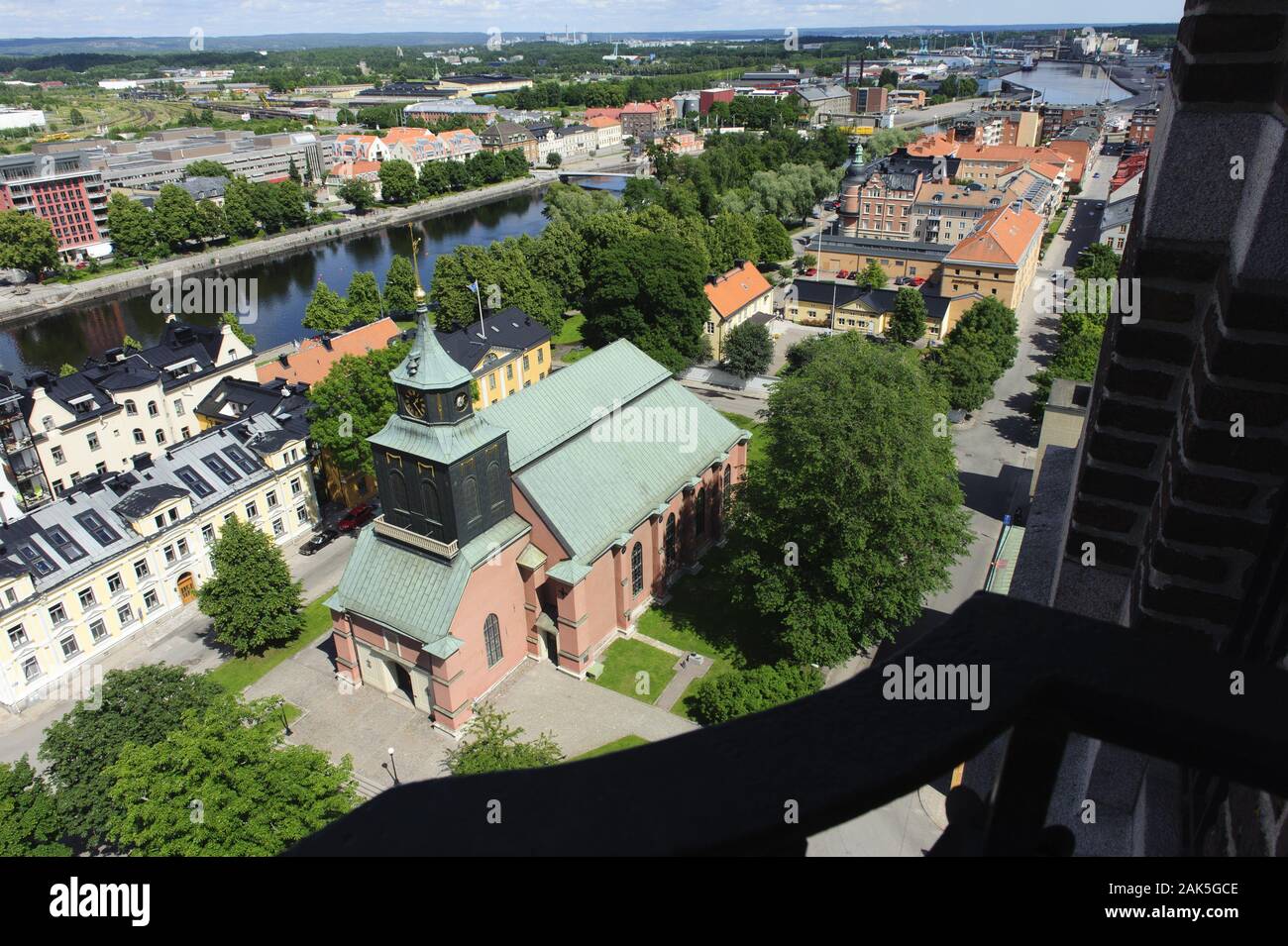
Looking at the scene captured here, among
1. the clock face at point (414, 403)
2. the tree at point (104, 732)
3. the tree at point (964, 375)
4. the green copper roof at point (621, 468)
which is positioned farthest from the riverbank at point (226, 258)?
the tree at point (964, 375)

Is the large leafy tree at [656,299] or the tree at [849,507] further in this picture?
the large leafy tree at [656,299]

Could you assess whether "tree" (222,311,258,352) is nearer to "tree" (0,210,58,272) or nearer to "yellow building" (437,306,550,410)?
"yellow building" (437,306,550,410)

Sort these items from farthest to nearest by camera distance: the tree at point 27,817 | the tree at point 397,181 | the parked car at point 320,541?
the tree at point 397,181
the parked car at point 320,541
the tree at point 27,817

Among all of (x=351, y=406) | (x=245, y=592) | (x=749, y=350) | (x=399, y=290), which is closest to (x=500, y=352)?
(x=749, y=350)

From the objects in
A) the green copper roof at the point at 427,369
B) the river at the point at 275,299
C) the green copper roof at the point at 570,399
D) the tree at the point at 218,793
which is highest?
the green copper roof at the point at 427,369

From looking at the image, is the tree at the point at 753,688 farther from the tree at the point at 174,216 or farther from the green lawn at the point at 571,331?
the tree at the point at 174,216
